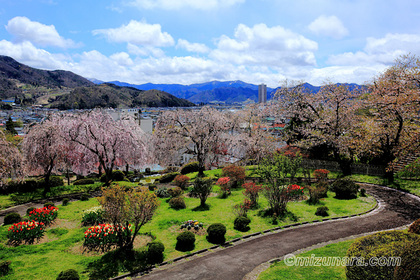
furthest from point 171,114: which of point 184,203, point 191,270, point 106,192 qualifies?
point 191,270

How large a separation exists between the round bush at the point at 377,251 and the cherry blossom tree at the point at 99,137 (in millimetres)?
25150

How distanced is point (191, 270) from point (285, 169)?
1099cm

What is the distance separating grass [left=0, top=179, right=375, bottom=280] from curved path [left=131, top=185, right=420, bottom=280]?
3.77ft

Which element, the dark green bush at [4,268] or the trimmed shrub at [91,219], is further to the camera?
the trimmed shrub at [91,219]

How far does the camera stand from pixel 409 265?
649 centimetres

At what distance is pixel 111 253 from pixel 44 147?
696 inches

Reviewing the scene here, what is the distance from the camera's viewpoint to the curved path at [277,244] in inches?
452

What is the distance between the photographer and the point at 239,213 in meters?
17.7

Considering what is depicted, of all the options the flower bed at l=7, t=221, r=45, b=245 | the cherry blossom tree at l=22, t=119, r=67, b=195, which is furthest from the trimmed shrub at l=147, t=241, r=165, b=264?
the cherry blossom tree at l=22, t=119, r=67, b=195

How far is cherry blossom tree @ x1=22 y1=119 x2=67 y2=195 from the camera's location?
2494 cm

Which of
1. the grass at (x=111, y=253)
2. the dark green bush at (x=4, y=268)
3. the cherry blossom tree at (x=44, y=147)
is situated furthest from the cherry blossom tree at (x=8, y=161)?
the dark green bush at (x=4, y=268)

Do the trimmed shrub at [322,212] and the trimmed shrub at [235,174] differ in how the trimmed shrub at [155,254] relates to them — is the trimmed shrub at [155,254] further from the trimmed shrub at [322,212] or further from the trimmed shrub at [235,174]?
the trimmed shrub at [235,174]

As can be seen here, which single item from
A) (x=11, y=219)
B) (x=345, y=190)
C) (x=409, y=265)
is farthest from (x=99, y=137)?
(x=409, y=265)

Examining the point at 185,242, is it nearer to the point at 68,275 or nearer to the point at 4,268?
the point at 68,275
